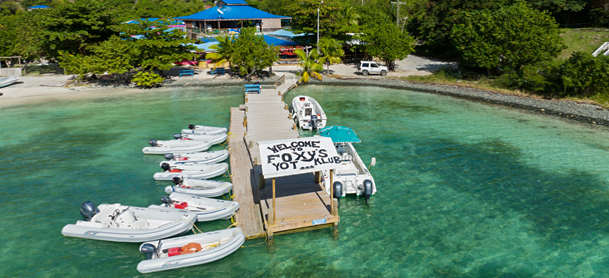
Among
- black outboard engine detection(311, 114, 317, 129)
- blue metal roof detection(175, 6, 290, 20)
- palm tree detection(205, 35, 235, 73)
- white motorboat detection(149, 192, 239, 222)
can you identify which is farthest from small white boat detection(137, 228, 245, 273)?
blue metal roof detection(175, 6, 290, 20)

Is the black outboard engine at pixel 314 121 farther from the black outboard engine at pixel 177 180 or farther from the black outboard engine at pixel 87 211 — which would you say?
the black outboard engine at pixel 87 211

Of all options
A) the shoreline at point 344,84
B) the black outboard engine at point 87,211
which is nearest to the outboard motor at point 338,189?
the black outboard engine at point 87,211

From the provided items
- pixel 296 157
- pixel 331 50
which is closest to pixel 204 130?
pixel 296 157

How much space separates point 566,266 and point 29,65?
214 ft

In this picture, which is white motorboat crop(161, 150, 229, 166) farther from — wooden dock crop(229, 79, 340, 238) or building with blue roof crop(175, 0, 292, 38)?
building with blue roof crop(175, 0, 292, 38)

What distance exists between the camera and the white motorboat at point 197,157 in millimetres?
20967

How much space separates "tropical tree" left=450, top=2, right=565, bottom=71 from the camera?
37.1 meters

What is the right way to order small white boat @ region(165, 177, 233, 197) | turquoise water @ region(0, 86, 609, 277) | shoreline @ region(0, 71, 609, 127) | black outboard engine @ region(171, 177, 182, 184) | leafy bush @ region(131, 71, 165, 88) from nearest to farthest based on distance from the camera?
turquoise water @ region(0, 86, 609, 277), small white boat @ region(165, 177, 233, 197), black outboard engine @ region(171, 177, 182, 184), shoreline @ region(0, 71, 609, 127), leafy bush @ region(131, 71, 165, 88)

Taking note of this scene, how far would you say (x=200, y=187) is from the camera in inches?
715

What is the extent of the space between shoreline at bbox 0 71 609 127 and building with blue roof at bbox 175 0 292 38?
29.1 metres

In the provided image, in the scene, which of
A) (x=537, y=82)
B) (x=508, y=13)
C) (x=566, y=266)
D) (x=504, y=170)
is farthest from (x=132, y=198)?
(x=508, y=13)

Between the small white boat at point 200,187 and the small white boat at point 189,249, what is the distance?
11.5 feet

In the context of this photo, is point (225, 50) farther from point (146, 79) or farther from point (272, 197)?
point (272, 197)

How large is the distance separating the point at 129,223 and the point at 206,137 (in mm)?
10061
